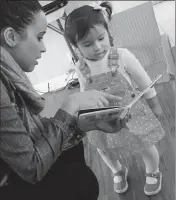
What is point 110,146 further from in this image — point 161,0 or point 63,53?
point 161,0

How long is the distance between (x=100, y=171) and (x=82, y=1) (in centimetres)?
148

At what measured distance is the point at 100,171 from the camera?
1.29 meters

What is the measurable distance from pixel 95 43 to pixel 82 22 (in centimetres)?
9

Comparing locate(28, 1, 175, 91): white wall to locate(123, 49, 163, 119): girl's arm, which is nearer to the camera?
locate(123, 49, 163, 119): girl's arm

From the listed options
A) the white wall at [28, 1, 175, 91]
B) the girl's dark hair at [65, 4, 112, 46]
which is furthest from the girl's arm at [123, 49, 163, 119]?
the white wall at [28, 1, 175, 91]

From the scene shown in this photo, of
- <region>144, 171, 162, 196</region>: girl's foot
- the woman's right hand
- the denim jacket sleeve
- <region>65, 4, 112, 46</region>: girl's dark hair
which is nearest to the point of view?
the denim jacket sleeve

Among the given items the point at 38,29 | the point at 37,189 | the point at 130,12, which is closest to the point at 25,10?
the point at 38,29

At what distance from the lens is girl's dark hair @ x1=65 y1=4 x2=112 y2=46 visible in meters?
0.91

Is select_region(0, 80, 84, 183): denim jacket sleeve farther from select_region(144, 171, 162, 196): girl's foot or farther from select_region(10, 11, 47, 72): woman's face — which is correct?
select_region(144, 171, 162, 196): girl's foot

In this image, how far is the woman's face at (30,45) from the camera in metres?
0.53

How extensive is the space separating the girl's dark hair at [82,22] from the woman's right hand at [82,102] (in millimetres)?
389

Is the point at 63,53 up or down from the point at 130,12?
down

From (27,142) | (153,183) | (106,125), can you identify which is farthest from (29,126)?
(153,183)

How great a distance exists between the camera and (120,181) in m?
1.13
